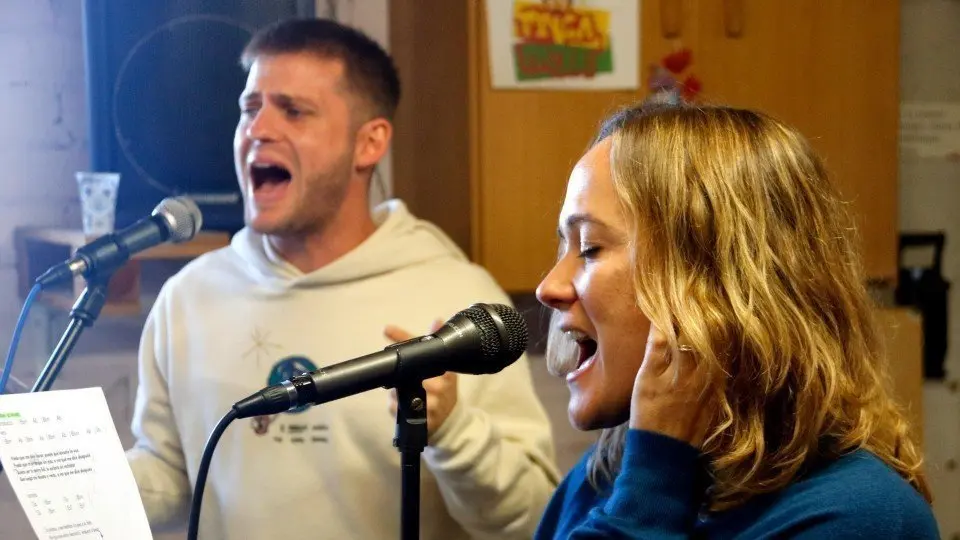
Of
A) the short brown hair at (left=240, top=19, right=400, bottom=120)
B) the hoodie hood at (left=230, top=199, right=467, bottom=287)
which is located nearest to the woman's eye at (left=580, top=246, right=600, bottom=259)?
the hoodie hood at (left=230, top=199, right=467, bottom=287)

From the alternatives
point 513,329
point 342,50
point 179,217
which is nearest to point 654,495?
point 513,329

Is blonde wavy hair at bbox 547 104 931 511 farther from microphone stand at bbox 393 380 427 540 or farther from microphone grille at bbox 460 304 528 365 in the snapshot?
microphone stand at bbox 393 380 427 540

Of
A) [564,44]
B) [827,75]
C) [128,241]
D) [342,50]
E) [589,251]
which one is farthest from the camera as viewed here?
[827,75]

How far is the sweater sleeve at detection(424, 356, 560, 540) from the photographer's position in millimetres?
1565

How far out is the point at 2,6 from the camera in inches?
80.5

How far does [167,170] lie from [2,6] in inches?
22.2

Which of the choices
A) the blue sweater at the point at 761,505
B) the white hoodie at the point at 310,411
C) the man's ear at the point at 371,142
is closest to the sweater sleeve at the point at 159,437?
the white hoodie at the point at 310,411

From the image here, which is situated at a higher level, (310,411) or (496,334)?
(496,334)

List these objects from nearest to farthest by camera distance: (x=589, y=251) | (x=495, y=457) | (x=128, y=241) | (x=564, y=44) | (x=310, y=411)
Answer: (x=589, y=251) < (x=128, y=241) < (x=495, y=457) < (x=310, y=411) < (x=564, y=44)

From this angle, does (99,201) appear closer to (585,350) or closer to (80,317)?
(80,317)

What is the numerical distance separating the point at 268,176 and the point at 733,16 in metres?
1.06

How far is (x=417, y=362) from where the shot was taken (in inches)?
39.6

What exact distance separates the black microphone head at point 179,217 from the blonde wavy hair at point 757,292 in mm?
599

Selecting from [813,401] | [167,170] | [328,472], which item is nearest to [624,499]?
[813,401]
